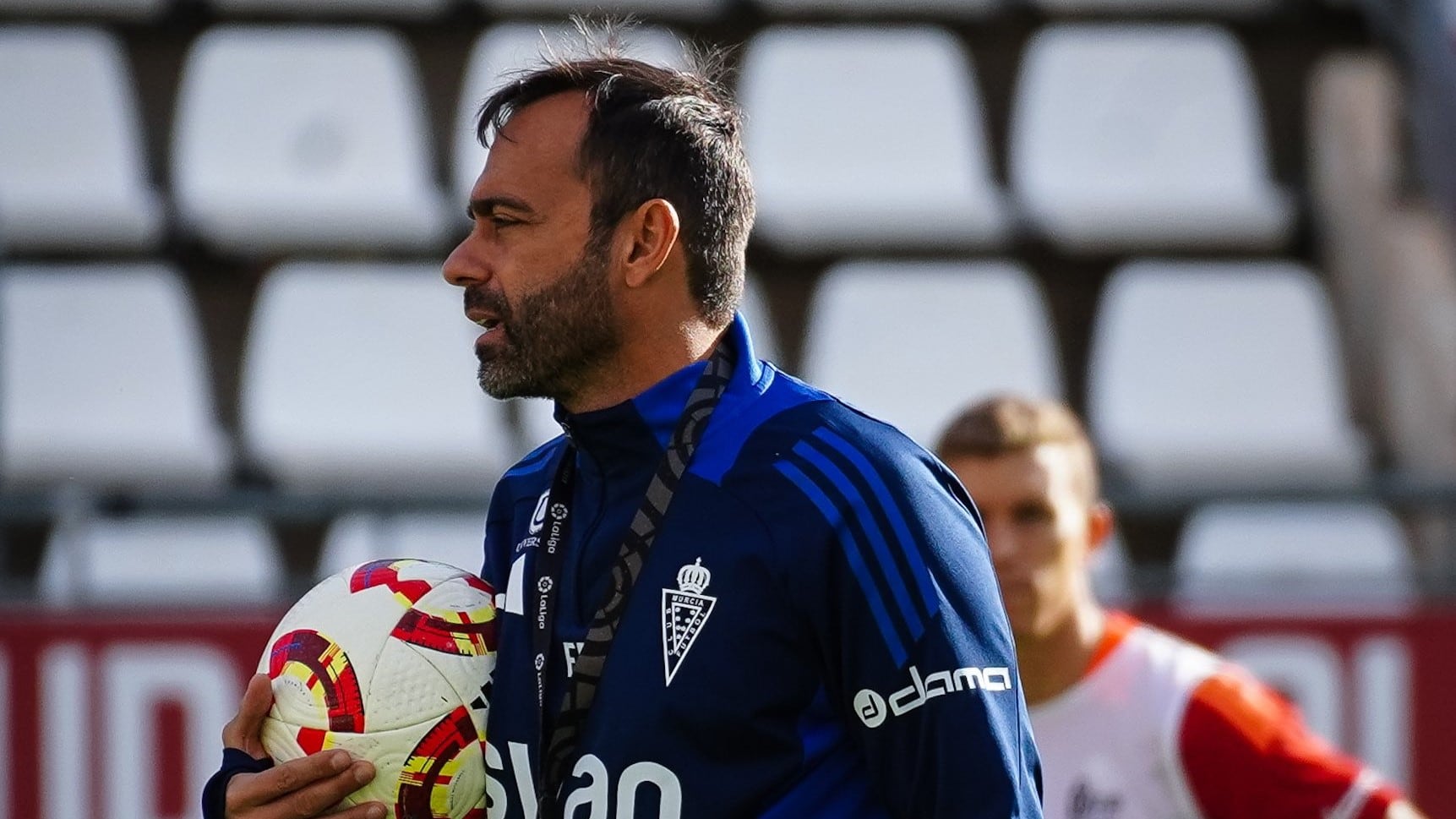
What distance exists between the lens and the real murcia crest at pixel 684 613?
83.4 inches

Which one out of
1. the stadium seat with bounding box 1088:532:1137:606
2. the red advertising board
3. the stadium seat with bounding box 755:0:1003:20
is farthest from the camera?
the stadium seat with bounding box 755:0:1003:20

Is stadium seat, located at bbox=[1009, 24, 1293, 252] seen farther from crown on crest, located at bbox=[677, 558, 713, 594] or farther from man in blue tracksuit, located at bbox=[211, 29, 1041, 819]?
crown on crest, located at bbox=[677, 558, 713, 594]

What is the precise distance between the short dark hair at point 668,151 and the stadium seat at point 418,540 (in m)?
3.21

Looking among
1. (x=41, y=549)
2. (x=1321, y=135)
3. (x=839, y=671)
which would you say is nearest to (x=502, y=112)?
(x=839, y=671)

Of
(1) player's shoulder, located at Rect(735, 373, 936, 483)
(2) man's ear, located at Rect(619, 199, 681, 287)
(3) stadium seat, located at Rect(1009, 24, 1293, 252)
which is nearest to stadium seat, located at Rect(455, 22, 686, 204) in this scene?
(3) stadium seat, located at Rect(1009, 24, 1293, 252)

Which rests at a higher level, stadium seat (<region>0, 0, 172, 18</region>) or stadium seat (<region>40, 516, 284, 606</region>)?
stadium seat (<region>0, 0, 172, 18</region>)

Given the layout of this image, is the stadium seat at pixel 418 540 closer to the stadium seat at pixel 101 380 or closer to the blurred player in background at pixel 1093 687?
the stadium seat at pixel 101 380

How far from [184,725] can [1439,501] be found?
11.2 ft

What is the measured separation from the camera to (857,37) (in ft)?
24.1

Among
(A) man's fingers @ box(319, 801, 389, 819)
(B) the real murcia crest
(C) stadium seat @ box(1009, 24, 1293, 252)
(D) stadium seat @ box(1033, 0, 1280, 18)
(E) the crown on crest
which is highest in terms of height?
(D) stadium seat @ box(1033, 0, 1280, 18)

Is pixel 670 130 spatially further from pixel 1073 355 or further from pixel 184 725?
pixel 1073 355

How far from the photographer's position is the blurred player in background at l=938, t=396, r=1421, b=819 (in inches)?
134

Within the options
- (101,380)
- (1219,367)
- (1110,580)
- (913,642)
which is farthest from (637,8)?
(913,642)

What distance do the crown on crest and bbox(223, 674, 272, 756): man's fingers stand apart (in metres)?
0.55
